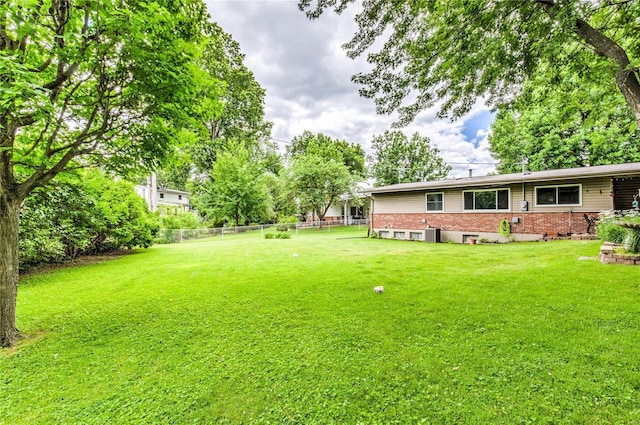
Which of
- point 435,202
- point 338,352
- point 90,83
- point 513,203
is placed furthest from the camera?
point 435,202

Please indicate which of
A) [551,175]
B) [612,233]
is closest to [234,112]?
[551,175]

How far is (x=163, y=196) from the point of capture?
1446 inches

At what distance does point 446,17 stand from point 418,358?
5109 mm

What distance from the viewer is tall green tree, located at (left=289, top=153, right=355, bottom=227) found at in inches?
911

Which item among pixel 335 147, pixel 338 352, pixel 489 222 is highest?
pixel 335 147

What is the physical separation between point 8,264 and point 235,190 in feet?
67.9

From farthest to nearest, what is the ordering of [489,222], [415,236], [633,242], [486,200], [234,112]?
[234,112] < [415,236] < [486,200] < [489,222] < [633,242]

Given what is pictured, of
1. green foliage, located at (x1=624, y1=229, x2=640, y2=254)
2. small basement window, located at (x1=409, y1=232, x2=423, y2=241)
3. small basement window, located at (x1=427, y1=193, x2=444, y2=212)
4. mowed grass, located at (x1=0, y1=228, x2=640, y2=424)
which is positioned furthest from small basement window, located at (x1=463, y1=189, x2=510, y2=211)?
mowed grass, located at (x1=0, y1=228, x2=640, y2=424)

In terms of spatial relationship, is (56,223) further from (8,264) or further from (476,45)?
(476,45)

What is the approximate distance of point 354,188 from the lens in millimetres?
23969

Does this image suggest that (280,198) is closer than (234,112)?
Yes

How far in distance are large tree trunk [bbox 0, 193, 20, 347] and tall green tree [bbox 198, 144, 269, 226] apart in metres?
20.4

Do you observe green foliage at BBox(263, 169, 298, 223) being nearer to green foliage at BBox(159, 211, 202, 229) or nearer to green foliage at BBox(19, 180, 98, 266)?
green foliage at BBox(159, 211, 202, 229)

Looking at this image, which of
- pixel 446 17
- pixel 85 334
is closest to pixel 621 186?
pixel 446 17
